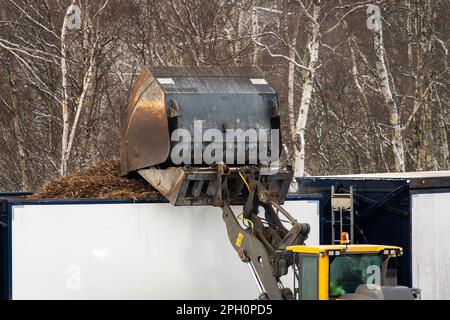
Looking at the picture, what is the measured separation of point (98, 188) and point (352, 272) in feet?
11.2

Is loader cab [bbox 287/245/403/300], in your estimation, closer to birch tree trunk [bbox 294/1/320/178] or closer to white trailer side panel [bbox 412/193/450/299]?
white trailer side panel [bbox 412/193/450/299]

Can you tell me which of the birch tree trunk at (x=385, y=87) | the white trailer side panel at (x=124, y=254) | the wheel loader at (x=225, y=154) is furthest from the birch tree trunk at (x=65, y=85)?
the white trailer side panel at (x=124, y=254)

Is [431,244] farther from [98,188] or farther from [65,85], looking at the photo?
[65,85]

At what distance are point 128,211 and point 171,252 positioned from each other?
637 mm

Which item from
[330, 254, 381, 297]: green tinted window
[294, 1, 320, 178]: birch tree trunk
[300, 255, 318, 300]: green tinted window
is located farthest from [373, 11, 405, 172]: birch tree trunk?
[300, 255, 318, 300]: green tinted window

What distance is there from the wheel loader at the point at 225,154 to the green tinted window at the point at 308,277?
22 centimetres

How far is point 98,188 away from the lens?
11.4m

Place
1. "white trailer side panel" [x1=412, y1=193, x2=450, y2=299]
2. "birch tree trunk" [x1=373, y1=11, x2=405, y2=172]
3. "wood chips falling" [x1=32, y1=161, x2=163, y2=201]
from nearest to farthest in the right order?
"wood chips falling" [x1=32, y1=161, x2=163, y2=201], "white trailer side panel" [x1=412, y1=193, x2=450, y2=299], "birch tree trunk" [x1=373, y1=11, x2=405, y2=172]

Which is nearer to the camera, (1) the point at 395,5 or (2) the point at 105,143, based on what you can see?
(1) the point at 395,5

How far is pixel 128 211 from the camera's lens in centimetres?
1055

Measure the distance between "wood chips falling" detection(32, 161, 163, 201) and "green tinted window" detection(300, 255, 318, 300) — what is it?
2.19 meters

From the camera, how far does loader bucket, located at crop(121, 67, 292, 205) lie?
10.9 metres
